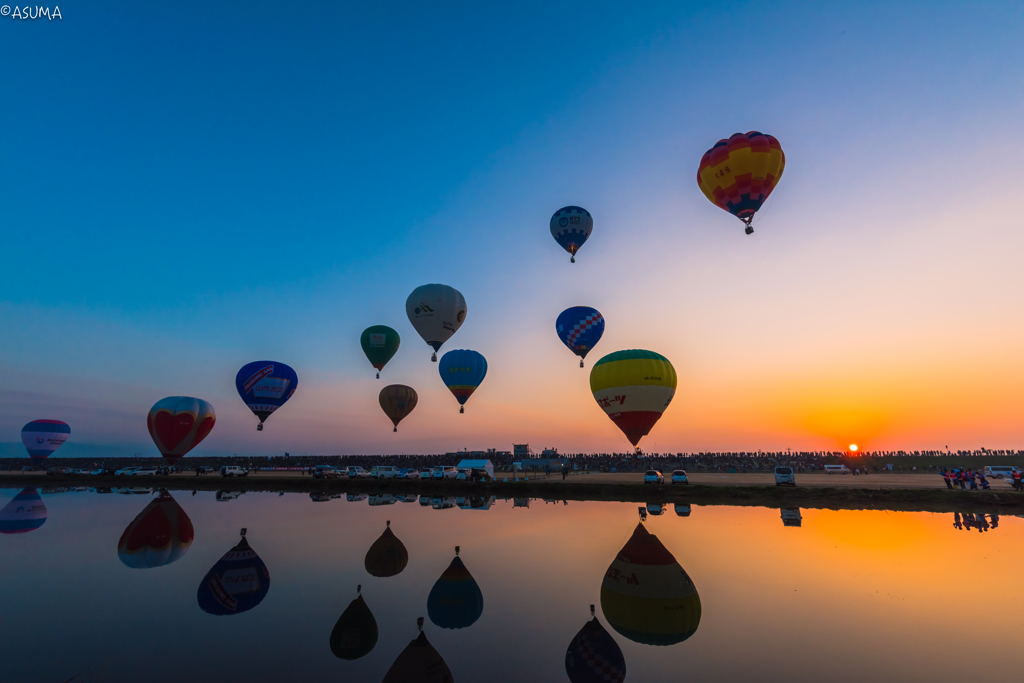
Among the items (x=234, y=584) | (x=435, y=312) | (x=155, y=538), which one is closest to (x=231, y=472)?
(x=435, y=312)

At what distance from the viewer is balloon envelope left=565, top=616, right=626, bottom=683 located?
273 inches

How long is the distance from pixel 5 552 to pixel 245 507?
10303 mm

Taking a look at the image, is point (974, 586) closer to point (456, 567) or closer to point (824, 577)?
point (824, 577)

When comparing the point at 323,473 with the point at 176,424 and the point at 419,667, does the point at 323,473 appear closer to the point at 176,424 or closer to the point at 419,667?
the point at 176,424

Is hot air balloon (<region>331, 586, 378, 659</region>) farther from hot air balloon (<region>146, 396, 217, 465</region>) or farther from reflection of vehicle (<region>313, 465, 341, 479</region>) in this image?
hot air balloon (<region>146, 396, 217, 465</region>)

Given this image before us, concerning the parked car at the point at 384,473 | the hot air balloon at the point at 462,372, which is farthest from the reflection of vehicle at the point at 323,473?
the hot air balloon at the point at 462,372

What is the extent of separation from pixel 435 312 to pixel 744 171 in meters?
20.2

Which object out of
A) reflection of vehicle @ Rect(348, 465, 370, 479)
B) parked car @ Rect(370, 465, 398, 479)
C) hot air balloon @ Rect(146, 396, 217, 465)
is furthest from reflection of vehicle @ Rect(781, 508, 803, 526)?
hot air balloon @ Rect(146, 396, 217, 465)

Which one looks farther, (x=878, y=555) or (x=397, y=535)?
(x=397, y=535)

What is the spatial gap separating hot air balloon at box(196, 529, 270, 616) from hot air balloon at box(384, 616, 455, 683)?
14.8ft

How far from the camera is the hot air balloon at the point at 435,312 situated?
32062 millimetres

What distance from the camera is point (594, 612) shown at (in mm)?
9539

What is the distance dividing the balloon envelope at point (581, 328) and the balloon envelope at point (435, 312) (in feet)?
25.7

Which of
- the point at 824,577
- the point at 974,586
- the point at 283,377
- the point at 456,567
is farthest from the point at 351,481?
the point at 974,586
